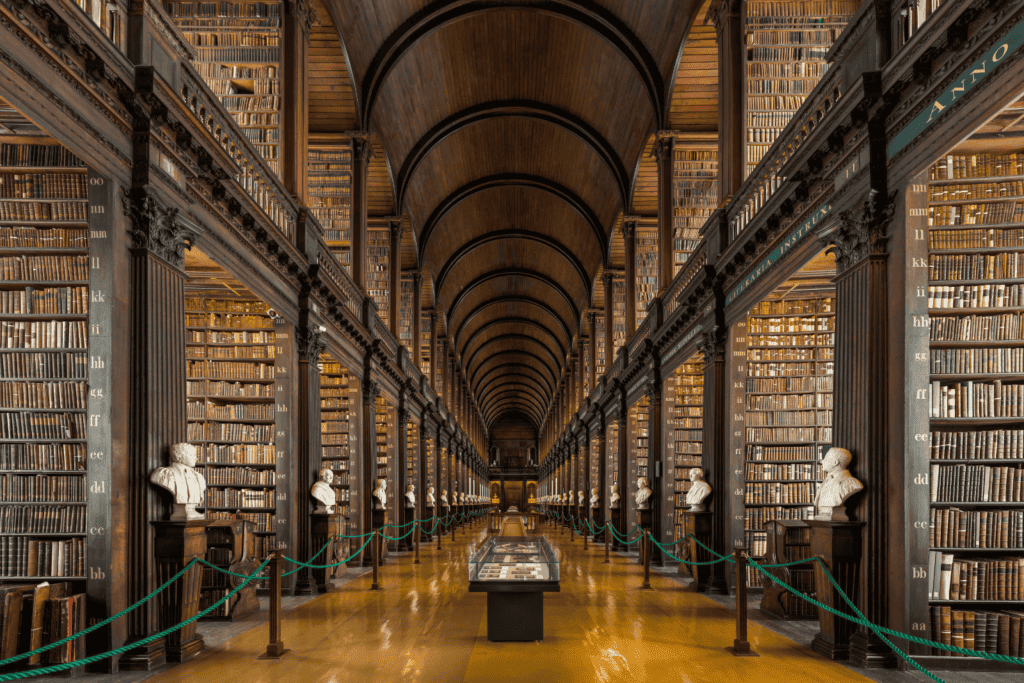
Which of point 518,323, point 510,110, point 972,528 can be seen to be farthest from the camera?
point 518,323

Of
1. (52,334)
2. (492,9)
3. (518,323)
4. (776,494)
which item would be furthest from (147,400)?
(518,323)

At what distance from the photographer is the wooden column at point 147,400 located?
5812 mm

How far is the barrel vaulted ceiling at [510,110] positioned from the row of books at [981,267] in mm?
6592

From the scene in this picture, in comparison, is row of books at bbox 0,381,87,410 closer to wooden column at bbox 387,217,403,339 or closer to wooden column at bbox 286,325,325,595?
wooden column at bbox 286,325,325,595

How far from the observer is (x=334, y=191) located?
553 inches

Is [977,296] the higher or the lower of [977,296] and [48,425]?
the higher

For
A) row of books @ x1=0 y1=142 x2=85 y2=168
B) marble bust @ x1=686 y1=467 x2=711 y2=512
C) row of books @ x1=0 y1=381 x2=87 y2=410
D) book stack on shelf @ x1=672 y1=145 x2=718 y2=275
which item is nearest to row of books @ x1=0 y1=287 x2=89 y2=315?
row of books @ x1=0 y1=381 x2=87 y2=410

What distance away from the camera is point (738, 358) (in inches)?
397

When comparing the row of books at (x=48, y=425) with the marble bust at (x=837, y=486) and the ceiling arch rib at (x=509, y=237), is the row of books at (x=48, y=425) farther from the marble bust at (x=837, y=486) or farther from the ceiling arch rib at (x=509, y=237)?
the ceiling arch rib at (x=509, y=237)

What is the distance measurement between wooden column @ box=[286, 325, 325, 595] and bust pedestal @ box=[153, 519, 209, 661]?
3626 mm

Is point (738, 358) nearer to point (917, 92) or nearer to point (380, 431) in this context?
point (917, 92)

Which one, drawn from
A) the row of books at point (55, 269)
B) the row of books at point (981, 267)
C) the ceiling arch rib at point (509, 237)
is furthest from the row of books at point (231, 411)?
the ceiling arch rib at point (509, 237)

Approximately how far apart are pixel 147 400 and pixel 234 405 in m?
4.50

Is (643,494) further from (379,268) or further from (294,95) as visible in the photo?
(294,95)
